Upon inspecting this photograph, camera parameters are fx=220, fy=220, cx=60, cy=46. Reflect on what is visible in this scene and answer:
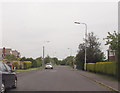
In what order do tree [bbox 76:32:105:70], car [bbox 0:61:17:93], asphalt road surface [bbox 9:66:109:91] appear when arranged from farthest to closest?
1. tree [bbox 76:32:105:70]
2. asphalt road surface [bbox 9:66:109:91]
3. car [bbox 0:61:17:93]

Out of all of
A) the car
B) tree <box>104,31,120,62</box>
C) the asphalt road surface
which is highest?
tree <box>104,31,120,62</box>

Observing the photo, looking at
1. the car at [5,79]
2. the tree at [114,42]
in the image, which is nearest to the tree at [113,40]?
the tree at [114,42]

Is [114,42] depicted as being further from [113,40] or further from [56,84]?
[56,84]

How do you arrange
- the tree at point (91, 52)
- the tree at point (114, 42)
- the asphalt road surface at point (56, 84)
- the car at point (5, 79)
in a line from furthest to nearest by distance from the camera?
the tree at point (91, 52) < the tree at point (114, 42) < the asphalt road surface at point (56, 84) < the car at point (5, 79)

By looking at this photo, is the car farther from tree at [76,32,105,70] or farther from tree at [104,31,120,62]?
tree at [76,32,105,70]

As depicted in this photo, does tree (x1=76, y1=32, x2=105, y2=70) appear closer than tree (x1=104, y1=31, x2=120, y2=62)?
No

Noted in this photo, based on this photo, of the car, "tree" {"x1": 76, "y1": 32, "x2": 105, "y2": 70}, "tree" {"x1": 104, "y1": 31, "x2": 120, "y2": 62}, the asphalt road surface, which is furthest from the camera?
"tree" {"x1": 76, "y1": 32, "x2": 105, "y2": 70}

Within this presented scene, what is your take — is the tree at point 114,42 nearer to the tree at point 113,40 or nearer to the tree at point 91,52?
the tree at point 113,40

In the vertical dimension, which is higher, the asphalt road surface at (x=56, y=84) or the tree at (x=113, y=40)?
the tree at (x=113, y=40)

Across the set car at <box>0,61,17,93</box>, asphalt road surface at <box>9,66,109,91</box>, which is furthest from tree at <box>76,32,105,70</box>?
car at <box>0,61,17,93</box>

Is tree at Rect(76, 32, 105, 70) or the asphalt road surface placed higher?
tree at Rect(76, 32, 105, 70)

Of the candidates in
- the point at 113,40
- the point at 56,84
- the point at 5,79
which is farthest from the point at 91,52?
the point at 5,79

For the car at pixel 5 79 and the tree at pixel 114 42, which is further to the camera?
the tree at pixel 114 42

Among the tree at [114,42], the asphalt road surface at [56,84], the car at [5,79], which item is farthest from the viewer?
the tree at [114,42]
